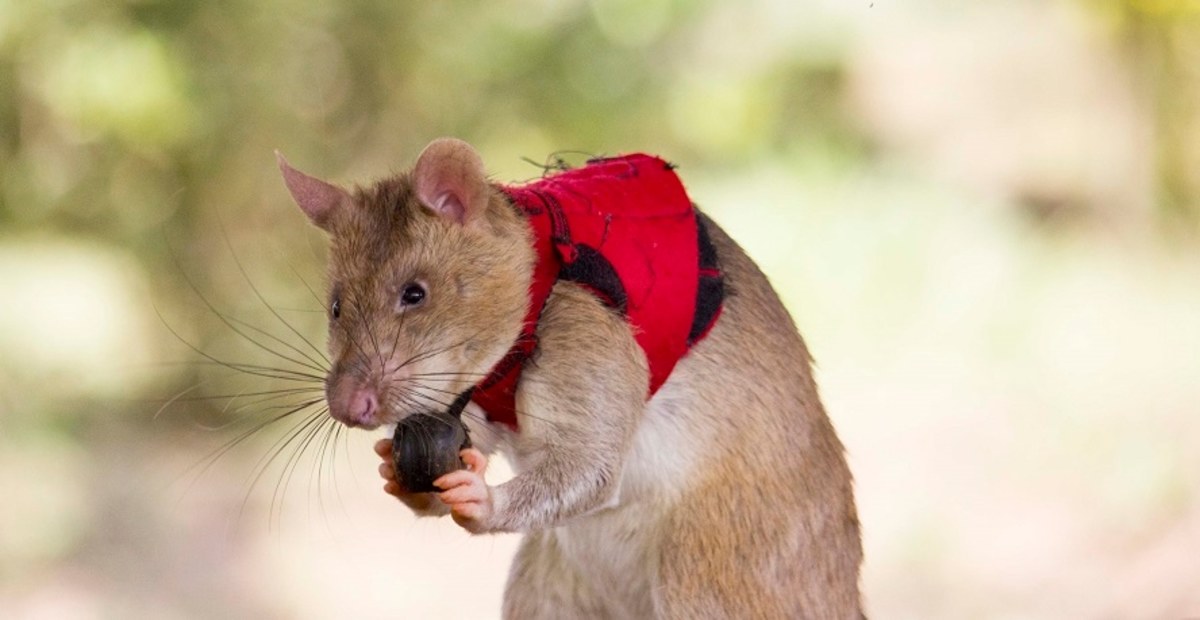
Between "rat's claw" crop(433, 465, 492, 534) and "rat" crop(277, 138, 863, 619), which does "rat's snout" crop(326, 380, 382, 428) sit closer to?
"rat" crop(277, 138, 863, 619)

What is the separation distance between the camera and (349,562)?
5.55 metres

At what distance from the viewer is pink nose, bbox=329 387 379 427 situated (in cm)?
205

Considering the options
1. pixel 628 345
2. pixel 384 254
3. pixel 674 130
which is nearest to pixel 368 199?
pixel 384 254

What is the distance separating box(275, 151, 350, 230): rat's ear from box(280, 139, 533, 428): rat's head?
0.04m

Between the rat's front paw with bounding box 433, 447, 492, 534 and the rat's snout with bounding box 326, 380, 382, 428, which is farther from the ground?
the rat's snout with bounding box 326, 380, 382, 428

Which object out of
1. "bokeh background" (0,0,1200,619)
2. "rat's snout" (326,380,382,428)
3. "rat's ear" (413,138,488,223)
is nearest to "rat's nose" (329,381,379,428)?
"rat's snout" (326,380,382,428)

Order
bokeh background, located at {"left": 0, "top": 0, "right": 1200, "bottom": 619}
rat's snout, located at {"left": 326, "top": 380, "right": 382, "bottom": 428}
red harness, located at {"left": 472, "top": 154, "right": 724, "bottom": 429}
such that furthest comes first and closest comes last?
bokeh background, located at {"left": 0, "top": 0, "right": 1200, "bottom": 619} < red harness, located at {"left": 472, "top": 154, "right": 724, "bottom": 429} < rat's snout, located at {"left": 326, "top": 380, "right": 382, "bottom": 428}

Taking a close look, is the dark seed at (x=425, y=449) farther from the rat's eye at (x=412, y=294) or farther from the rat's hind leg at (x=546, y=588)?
the rat's hind leg at (x=546, y=588)

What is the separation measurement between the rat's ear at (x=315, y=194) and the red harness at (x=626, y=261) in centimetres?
26

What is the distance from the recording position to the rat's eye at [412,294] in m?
2.15

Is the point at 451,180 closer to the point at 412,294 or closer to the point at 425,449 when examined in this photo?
the point at 412,294

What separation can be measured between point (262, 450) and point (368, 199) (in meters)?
3.84

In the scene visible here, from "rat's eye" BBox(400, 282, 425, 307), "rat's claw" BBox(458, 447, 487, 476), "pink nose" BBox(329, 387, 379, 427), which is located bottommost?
"rat's claw" BBox(458, 447, 487, 476)

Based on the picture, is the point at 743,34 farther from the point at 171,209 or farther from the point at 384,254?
the point at 384,254
